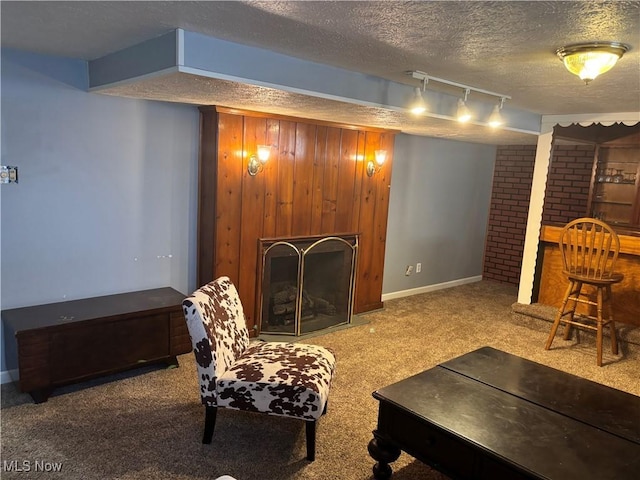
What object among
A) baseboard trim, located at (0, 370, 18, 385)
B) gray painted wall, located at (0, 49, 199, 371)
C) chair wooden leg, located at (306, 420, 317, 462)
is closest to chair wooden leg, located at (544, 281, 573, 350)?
→ chair wooden leg, located at (306, 420, 317, 462)

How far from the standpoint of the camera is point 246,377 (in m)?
2.32

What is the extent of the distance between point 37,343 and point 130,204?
1105mm

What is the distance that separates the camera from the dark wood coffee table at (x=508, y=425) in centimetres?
174

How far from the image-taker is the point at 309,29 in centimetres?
205

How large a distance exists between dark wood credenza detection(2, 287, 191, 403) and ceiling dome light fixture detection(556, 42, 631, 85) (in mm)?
2674

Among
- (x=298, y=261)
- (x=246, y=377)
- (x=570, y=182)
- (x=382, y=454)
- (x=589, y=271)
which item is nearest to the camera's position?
(x=382, y=454)

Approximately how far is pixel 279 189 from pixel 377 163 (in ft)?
3.75

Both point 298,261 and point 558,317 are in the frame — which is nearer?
point 558,317

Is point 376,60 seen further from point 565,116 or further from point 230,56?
point 565,116

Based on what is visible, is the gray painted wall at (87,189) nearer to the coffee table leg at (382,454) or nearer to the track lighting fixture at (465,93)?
the track lighting fixture at (465,93)

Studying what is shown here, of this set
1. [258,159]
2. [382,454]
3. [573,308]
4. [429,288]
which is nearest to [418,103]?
[258,159]

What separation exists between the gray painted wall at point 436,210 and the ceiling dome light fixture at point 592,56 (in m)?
2.93

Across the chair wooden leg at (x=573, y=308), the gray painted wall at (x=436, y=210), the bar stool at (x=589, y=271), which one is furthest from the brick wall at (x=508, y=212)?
the chair wooden leg at (x=573, y=308)

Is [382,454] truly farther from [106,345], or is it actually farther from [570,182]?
[570,182]
